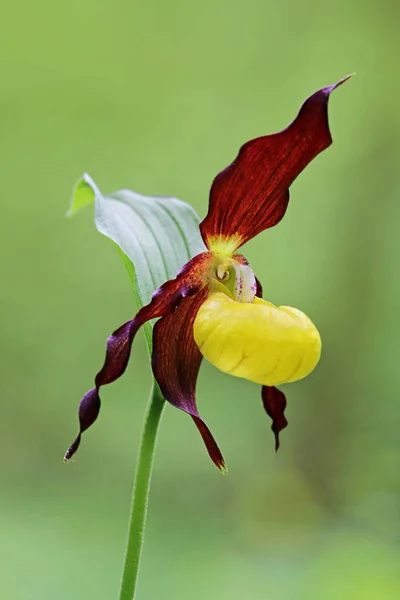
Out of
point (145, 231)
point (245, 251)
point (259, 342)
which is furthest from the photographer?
point (245, 251)

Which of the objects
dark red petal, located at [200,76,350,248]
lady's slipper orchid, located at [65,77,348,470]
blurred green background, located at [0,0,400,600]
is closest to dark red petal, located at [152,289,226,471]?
lady's slipper orchid, located at [65,77,348,470]

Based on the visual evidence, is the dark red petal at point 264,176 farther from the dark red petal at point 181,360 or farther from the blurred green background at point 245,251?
the blurred green background at point 245,251

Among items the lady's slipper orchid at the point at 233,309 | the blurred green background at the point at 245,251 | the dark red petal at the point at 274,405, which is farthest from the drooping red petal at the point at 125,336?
the blurred green background at the point at 245,251

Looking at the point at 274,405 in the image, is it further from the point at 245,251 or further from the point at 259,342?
the point at 245,251

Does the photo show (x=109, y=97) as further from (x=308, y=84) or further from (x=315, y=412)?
(x=315, y=412)

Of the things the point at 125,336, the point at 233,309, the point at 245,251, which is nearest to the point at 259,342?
the point at 233,309

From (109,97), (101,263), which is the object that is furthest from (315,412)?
(109,97)
